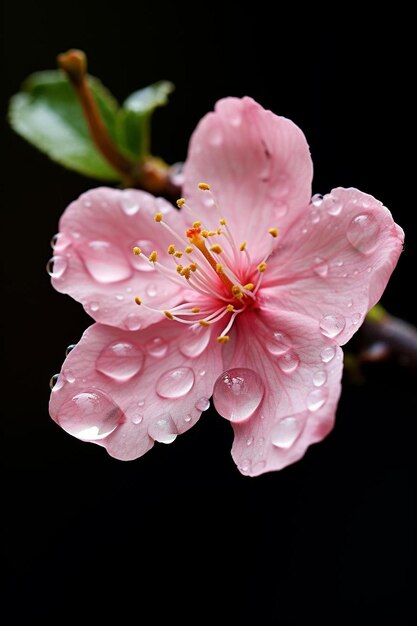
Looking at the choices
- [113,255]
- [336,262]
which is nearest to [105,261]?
[113,255]

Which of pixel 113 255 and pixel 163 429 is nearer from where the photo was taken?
pixel 163 429

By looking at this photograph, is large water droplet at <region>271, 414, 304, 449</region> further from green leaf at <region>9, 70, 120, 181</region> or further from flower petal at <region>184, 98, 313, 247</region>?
green leaf at <region>9, 70, 120, 181</region>

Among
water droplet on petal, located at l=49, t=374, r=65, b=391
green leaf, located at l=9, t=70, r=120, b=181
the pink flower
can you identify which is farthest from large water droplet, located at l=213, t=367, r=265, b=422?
green leaf, located at l=9, t=70, r=120, b=181

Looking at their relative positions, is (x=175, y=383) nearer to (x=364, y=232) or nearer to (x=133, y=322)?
(x=133, y=322)

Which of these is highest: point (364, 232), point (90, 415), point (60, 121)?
point (364, 232)

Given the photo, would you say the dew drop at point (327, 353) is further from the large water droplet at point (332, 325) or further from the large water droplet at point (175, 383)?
the large water droplet at point (175, 383)

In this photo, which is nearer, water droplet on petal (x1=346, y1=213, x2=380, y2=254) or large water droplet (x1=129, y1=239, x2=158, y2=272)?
water droplet on petal (x1=346, y1=213, x2=380, y2=254)
